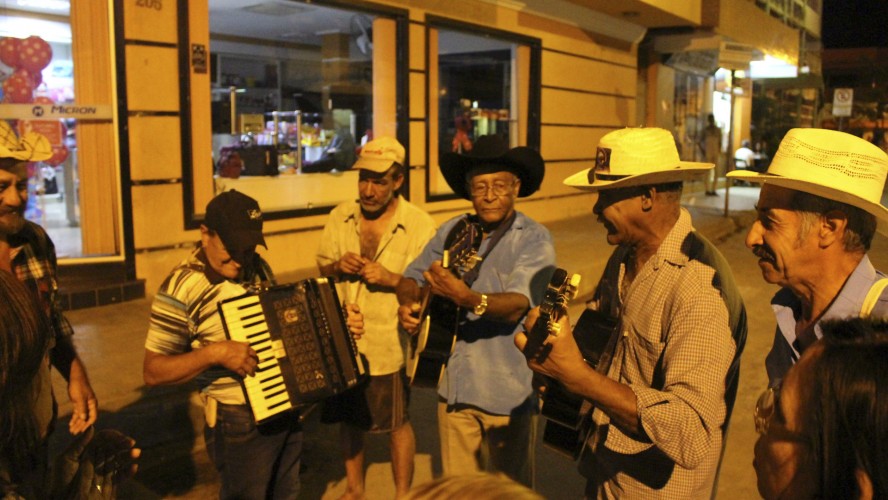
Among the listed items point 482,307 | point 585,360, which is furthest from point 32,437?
point 585,360

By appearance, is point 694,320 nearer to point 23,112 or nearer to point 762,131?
point 23,112

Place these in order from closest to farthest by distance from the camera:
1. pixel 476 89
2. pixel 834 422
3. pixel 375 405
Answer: pixel 834 422 → pixel 375 405 → pixel 476 89

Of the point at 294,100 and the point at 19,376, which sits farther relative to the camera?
the point at 294,100

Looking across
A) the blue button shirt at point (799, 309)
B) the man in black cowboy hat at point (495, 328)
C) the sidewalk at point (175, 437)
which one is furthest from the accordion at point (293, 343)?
the blue button shirt at point (799, 309)

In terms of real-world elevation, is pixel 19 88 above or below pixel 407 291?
above

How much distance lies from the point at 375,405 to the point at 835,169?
2800mm

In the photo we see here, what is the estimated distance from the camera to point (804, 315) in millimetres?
2309

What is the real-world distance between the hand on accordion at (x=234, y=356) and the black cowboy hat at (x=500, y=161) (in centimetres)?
141

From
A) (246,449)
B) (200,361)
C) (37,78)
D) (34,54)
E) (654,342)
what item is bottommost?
(246,449)

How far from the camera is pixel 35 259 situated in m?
3.48

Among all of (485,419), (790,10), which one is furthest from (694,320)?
(790,10)

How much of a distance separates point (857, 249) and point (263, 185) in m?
8.05

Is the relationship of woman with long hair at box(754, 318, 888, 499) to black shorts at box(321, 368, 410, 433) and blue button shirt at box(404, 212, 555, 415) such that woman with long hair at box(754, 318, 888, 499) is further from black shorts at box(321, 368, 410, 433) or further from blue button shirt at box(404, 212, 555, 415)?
black shorts at box(321, 368, 410, 433)

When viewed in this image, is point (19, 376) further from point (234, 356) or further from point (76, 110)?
point (76, 110)
